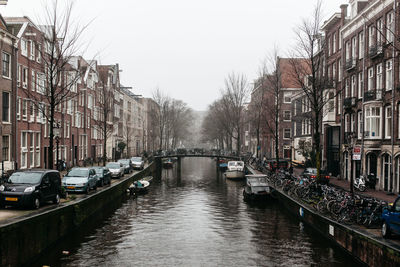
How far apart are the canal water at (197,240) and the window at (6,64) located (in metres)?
14.9

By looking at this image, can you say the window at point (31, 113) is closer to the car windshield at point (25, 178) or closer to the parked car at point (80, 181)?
the parked car at point (80, 181)

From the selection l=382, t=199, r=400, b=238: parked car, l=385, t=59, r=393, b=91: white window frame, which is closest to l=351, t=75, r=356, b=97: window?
l=385, t=59, r=393, b=91: white window frame

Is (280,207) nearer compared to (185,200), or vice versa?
(280,207)

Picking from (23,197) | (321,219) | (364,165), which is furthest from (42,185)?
(364,165)

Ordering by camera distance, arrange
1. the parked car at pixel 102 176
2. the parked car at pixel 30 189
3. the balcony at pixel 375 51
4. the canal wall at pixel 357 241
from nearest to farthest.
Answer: the canal wall at pixel 357 241
the parked car at pixel 30 189
the balcony at pixel 375 51
the parked car at pixel 102 176

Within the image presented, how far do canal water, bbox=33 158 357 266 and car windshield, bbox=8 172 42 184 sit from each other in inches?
131

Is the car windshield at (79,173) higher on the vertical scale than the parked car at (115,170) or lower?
higher

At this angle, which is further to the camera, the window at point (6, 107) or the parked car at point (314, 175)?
the window at point (6, 107)

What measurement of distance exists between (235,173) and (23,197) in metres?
37.3

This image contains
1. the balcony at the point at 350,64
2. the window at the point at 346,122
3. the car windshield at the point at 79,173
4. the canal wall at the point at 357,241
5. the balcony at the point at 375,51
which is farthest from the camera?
the window at the point at 346,122

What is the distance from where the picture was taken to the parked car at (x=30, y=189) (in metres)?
18.7

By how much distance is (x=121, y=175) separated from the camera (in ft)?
138

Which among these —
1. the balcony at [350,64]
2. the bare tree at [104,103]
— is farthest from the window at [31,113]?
the balcony at [350,64]

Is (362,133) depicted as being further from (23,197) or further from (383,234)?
(23,197)
